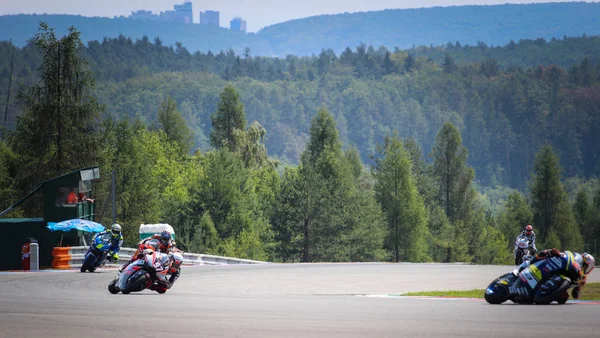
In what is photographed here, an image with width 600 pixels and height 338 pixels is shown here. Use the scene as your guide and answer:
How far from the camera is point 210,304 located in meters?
20.1

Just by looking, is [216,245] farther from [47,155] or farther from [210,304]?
[210,304]

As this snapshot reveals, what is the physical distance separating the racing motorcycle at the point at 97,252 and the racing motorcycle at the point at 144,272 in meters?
9.28

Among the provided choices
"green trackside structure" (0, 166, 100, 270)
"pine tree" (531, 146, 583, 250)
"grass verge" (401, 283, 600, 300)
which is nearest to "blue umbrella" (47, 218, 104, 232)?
"green trackside structure" (0, 166, 100, 270)

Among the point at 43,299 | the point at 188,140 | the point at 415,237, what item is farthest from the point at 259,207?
the point at 43,299

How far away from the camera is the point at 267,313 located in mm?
17984

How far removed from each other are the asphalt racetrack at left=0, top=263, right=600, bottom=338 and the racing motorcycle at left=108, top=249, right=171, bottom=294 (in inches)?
12.5

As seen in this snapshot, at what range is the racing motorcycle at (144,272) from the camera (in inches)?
891

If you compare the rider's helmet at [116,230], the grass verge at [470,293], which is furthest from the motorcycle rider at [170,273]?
the rider's helmet at [116,230]

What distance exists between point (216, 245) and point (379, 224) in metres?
17.7

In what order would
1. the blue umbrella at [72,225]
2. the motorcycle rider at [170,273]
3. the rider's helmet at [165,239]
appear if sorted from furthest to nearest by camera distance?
the blue umbrella at [72,225], the rider's helmet at [165,239], the motorcycle rider at [170,273]

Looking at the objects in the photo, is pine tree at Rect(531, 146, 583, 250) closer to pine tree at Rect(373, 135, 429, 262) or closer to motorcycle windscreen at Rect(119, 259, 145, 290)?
pine tree at Rect(373, 135, 429, 262)

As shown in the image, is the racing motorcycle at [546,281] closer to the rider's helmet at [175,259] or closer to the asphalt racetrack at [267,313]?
the asphalt racetrack at [267,313]

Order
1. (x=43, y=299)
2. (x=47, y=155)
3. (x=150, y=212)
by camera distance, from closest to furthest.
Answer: (x=43, y=299) → (x=47, y=155) → (x=150, y=212)

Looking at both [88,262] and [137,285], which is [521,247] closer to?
[88,262]
